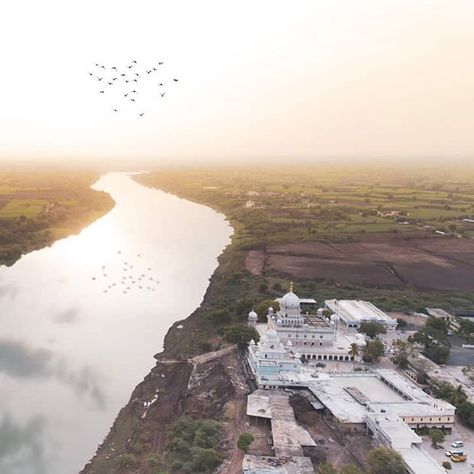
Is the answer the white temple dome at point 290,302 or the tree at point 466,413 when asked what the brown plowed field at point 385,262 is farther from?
the tree at point 466,413

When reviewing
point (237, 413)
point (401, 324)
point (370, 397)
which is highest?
point (237, 413)

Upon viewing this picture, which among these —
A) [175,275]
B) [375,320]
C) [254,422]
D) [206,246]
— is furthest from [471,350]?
[206,246]

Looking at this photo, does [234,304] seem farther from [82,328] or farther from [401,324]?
[401,324]

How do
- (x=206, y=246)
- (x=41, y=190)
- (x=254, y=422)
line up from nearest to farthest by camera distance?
1. (x=254, y=422)
2. (x=206, y=246)
3. (x=41, y=190)

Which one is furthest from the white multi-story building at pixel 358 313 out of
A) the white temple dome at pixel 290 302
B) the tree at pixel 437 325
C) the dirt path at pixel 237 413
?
the dirt path at pixel 237 413

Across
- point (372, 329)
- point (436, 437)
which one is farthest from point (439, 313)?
point (436, 437)

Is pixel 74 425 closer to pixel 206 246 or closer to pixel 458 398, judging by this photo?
pixel 458 398

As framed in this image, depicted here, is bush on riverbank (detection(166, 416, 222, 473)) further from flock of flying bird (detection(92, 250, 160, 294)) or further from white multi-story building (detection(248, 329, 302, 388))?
flock of flying bird (detection(92, 250, 160, 294))
